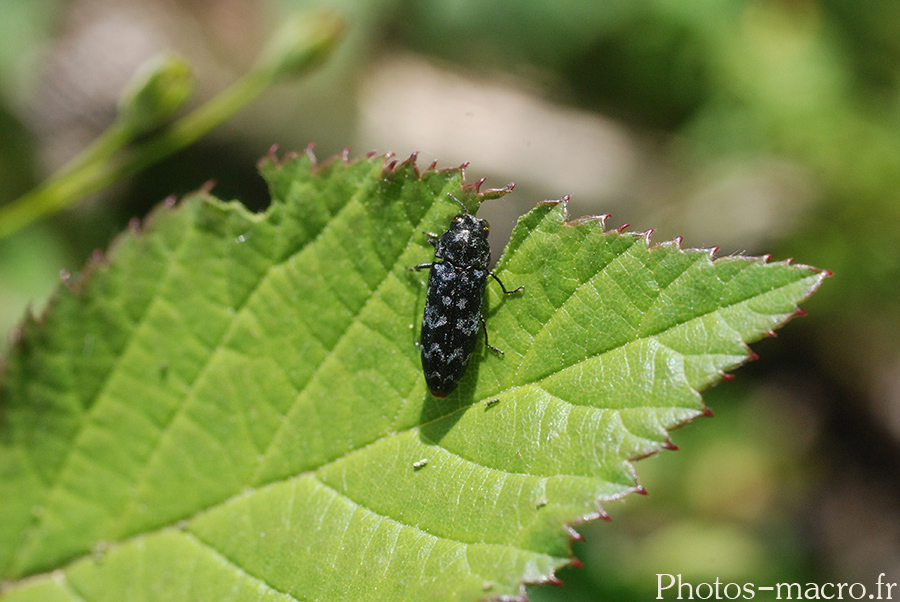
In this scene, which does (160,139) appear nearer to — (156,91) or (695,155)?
(156,91)

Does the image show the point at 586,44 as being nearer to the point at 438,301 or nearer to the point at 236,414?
the point at 438,301

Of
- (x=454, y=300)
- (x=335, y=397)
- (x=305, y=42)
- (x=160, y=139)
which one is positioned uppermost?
(x=305, y=42)

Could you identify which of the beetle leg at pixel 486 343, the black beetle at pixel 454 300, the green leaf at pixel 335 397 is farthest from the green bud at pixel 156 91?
the beetle leg at pixel 486 343

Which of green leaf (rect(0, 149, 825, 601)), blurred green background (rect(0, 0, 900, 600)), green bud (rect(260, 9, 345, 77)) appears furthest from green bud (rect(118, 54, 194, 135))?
blurred green background (rect(0, 0, 900, 600))

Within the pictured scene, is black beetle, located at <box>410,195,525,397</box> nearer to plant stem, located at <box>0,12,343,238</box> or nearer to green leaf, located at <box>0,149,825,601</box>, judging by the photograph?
green leaf, located at <box>0,149,825,601</box>

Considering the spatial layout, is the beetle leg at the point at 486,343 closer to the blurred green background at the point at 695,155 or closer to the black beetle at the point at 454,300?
the black beetle at the point at 454,300

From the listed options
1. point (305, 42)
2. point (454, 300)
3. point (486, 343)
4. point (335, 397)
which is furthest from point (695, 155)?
point (335, 397)
